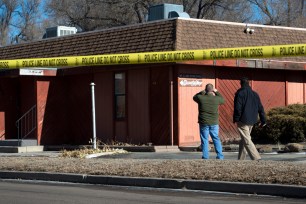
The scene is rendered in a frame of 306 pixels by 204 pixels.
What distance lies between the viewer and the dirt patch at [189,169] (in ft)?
37.4

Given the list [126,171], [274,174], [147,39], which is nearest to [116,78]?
[147,39]

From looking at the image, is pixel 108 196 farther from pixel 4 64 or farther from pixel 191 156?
pixel 4 64

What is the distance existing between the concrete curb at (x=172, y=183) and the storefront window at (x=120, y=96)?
736 centimetres

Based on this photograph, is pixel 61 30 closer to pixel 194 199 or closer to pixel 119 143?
pixel 119 143

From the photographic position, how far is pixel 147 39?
20391 mm

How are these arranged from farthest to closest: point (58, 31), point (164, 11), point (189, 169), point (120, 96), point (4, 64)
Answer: point (58, 31), point (164, 11), point (120, 96), point (4, 64), point (189, 169)

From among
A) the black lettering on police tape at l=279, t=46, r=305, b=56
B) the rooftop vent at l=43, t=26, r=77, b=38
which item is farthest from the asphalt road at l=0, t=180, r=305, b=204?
the rooftop vent at l=43, t=26, r=77, b=38

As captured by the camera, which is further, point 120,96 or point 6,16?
point 6,16

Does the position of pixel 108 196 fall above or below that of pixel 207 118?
below

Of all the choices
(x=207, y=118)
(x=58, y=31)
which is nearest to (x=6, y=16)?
(x=58, y=31)

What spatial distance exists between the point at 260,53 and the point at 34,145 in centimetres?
1017

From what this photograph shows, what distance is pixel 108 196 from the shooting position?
37.5ft

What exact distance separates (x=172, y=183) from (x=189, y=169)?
652 mm

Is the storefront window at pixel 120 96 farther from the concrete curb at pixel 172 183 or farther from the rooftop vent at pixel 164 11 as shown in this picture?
the concrete curb at pixel 172 183
